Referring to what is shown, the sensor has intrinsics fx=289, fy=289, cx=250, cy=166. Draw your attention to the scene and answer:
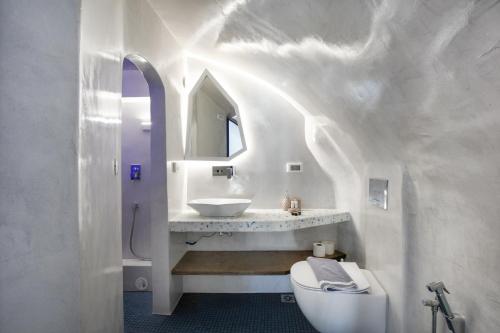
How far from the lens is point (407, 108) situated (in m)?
1.22

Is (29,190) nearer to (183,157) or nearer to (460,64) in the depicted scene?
(460,64)

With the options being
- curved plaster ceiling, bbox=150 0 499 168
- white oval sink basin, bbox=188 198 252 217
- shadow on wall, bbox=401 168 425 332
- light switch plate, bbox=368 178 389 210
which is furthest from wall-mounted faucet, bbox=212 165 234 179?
shadow on wall, bbox=401 168 425 332

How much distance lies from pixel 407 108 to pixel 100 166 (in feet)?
4.60

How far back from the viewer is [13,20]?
968 mm

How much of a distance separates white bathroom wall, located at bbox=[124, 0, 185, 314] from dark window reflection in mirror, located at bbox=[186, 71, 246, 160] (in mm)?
237

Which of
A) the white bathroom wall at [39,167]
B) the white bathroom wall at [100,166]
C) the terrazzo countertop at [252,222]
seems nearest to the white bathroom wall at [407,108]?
the terrazzo countertop at [252,222]

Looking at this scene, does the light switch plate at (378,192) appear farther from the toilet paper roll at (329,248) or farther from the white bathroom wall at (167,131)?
the white bathroom wall at (167,131)

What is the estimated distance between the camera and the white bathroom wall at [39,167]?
3.13 feet

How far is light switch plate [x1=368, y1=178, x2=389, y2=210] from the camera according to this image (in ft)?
5.94

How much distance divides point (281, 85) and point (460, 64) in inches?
75.1

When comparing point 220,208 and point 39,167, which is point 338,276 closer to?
point 220,208

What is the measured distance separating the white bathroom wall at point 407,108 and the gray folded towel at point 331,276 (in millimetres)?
229

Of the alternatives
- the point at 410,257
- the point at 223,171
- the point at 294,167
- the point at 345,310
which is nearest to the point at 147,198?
the point at 223,171

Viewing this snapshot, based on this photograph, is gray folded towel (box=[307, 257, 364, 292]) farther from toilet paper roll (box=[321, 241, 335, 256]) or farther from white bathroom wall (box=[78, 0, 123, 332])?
white bathroom wall (box=[78, 0, 123, 332])
